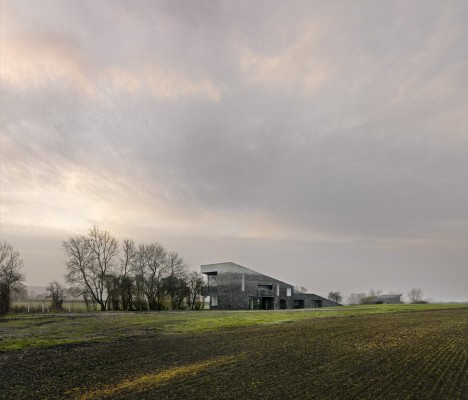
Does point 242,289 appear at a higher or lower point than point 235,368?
higher

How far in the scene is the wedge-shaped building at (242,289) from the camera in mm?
79625

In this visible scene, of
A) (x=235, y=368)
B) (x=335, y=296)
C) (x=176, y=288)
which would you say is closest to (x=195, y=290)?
(x=176, y=288)

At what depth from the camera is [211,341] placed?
2234 cm

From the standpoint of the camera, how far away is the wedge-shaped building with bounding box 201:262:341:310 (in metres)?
79.6

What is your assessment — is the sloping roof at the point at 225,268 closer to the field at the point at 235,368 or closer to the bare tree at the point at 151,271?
the bare tree at the point at 151,271

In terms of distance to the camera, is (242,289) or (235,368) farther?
(242,289)

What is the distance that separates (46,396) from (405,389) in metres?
10.9

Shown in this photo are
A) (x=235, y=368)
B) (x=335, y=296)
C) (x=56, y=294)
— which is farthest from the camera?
(x=335, y=296)

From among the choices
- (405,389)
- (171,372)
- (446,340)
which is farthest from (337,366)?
(446,340)

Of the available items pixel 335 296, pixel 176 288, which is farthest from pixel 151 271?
pixel 335 296

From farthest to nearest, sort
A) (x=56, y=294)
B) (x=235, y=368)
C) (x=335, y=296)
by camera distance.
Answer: (x=335, y=296) → (x=56, y=294) → (x=235, y=368)

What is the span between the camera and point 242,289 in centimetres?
7988

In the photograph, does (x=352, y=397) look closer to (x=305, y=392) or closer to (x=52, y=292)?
(x=305, y=392)

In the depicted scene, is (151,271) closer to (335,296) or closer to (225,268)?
(225,268)
